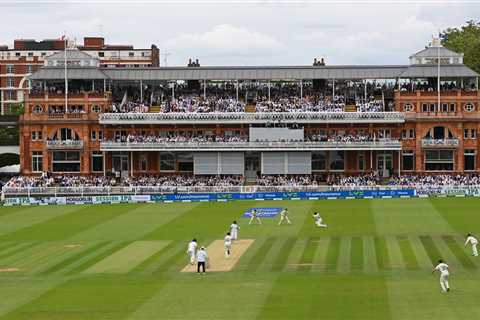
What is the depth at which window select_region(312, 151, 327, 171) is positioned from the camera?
92688mm

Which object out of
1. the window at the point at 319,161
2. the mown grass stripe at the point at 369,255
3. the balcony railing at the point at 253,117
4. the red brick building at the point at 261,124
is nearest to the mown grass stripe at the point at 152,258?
the mown grass stripe at the point at 369,255

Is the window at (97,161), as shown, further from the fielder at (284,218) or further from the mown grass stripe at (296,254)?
the mown grass stripe at (296,254)

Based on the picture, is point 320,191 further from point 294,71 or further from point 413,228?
point 413,228

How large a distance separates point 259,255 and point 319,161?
44.8 meters

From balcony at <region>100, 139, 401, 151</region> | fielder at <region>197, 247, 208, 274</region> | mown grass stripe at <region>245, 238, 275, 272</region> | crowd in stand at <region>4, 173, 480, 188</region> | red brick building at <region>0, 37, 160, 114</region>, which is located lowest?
mown grass stripe at <region>245, 238, 275, 272</region>

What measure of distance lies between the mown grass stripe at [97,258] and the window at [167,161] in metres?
38.2

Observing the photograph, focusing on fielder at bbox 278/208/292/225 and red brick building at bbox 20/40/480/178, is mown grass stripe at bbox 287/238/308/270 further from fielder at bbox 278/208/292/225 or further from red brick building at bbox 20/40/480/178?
red brick building at bbox 20/40/480/178

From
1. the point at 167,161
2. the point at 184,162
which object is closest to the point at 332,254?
the point at 184,162

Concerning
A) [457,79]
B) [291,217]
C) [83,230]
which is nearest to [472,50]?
[457,79]

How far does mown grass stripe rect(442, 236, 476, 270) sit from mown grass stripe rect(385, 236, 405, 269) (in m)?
2.40

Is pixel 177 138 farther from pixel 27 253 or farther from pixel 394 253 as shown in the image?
pixel 394 253

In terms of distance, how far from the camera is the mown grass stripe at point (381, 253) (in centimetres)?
4462

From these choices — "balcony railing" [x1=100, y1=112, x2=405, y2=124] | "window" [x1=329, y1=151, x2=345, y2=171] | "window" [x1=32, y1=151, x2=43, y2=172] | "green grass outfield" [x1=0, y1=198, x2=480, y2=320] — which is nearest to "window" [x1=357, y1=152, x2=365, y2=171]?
"window" [x1=329, y1=151, x2=345, y2=171]

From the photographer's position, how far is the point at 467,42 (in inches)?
4990
